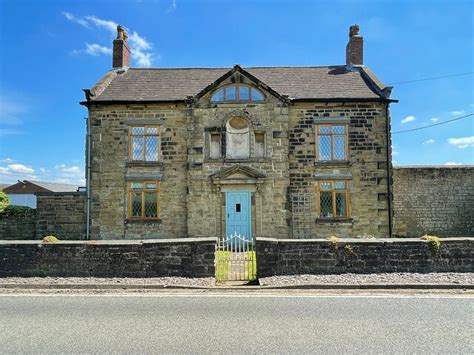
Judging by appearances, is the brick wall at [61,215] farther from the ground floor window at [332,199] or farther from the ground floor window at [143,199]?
the ground floor window at [332,199]

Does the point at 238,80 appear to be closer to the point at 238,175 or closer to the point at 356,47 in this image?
the point at 238,175

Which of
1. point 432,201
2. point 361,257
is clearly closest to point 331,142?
point 432,201

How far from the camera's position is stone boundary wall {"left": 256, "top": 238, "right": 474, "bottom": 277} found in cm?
841

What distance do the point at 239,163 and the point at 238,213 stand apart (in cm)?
244

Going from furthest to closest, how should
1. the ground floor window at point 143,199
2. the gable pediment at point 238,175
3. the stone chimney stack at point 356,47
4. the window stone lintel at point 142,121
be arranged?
the stone chimney stack at point 356,47 → the window stone lintel at point 142,121 → the ground floor window at point 143,199 → the gable pediment at point 238,175

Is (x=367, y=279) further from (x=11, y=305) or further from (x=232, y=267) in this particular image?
(x=11, y=305)

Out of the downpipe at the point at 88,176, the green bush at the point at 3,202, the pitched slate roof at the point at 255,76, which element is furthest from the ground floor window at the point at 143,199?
the green bush at the point at 3,202

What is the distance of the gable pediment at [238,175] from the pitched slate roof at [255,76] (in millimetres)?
4330

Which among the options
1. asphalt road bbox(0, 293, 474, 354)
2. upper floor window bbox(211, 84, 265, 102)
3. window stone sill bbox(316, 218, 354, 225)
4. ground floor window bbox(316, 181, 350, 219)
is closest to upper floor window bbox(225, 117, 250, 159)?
upper floor window bbox(211, 84, 265, 102)

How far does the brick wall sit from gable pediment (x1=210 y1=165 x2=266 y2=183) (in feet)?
22.7

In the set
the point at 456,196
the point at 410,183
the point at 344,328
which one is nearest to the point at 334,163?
the point at 410,183

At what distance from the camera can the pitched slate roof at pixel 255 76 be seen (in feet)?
53.9

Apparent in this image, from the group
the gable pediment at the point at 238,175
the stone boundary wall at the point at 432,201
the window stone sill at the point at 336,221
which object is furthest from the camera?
the stone boundary wall at the point at 432,201

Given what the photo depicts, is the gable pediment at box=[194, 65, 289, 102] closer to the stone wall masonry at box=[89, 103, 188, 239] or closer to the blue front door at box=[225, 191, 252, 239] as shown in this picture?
the stone wall masonry at box=[89, 103, 188, 239]
